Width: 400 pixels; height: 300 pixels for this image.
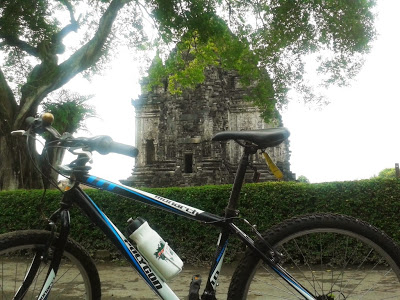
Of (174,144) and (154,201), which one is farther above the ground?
(174,144)

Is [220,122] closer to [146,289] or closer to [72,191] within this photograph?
[146,289]

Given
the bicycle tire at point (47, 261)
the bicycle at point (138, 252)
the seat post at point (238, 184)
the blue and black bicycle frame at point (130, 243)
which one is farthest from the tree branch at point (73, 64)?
the seat post at point (238, 184)

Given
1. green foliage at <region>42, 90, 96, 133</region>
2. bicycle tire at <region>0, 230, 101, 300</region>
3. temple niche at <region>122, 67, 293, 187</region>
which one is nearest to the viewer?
bicycle tire at <region>0, 230, 101, 300</region>

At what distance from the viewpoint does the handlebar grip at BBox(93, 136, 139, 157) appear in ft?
6.10

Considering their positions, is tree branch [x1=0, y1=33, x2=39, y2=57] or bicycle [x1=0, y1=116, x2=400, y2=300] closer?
bicycle [x1=0, y1=116, x2=400, y2=300]

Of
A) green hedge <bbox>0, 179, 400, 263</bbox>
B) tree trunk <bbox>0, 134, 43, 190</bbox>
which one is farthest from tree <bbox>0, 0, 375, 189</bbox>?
green hedge <bbox>0, 179, 400, 263</bbox>

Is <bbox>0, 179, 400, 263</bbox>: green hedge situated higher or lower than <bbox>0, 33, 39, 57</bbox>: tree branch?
lower

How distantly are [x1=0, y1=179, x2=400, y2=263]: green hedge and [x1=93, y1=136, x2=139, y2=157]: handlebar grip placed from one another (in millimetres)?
4142

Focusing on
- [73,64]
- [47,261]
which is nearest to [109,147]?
[47,261]

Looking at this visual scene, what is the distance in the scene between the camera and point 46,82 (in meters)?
10.6

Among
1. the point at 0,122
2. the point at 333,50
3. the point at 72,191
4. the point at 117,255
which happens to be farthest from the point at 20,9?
the point at 72,191

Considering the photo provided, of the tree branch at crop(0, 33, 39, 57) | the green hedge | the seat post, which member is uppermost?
the tree branch at crop(0, 33, 39, 57)

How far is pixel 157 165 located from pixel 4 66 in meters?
10.2

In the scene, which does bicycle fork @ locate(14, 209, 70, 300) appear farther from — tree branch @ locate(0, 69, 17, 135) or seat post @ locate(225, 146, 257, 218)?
tree branch @ locate(0, 69, 17, 135)
